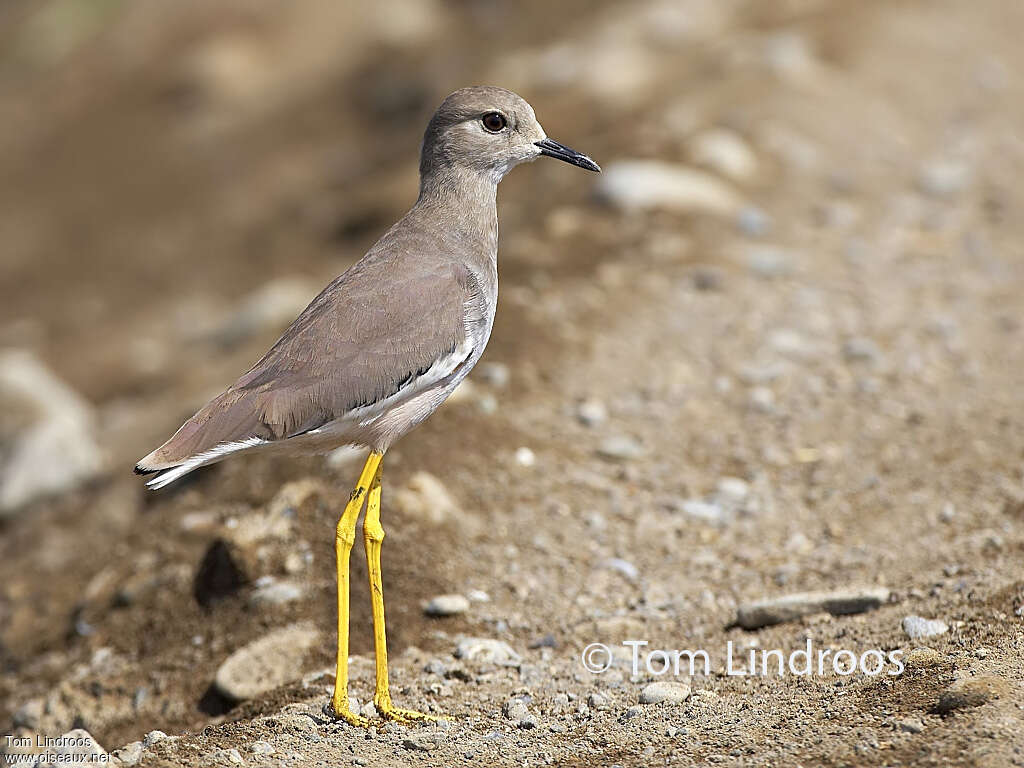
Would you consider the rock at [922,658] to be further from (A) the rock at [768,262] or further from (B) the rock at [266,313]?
(B) the rock at [266,313]

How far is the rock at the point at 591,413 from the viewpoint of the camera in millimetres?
9195

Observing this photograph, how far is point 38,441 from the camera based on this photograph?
10648 millimetres

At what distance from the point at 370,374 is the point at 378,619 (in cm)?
126

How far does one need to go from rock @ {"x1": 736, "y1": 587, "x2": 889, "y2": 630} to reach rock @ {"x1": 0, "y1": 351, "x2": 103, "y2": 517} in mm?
6056

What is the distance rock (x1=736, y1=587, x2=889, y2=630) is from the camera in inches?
263

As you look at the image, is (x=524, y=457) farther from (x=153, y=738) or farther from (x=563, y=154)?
(x=153, y=738)

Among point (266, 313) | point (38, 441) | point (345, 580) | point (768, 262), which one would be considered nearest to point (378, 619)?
point (345, 580)

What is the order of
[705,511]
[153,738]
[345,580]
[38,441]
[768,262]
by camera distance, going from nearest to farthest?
[153,738]
[345,580]
[705,511]
[38,441]
[768,262]

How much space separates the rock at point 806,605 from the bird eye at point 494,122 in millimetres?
3107

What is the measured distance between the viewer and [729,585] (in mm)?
7480

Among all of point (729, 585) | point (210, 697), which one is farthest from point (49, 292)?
point (729, 585)

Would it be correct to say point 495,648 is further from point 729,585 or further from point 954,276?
point 954,276

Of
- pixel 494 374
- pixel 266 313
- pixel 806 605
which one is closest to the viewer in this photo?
pixel 806 605

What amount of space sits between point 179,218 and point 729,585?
1270 cm
